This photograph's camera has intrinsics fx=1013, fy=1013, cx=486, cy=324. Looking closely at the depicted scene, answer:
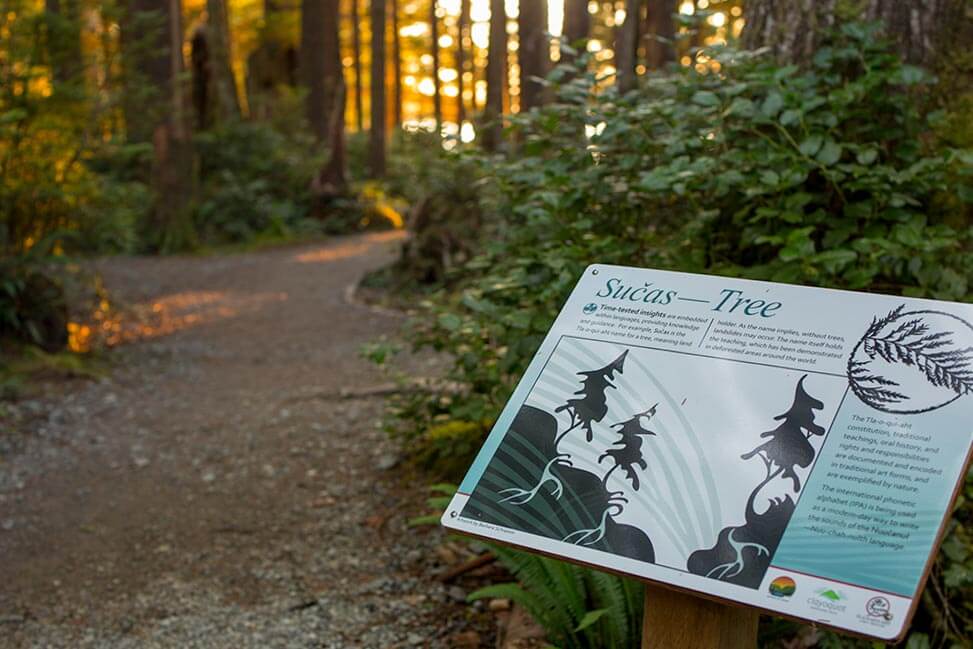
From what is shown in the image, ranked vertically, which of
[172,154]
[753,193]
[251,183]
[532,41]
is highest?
[532,41]

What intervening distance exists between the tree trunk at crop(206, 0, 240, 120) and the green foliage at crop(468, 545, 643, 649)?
51.7 ft

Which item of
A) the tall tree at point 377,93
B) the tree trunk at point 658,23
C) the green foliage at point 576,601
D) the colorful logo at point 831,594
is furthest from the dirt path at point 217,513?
the tall tree at point 377,93

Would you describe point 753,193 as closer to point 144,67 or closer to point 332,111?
point 144,67

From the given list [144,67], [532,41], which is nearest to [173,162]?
[144,67]

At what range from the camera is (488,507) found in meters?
2.35

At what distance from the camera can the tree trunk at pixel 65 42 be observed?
781 centimetres

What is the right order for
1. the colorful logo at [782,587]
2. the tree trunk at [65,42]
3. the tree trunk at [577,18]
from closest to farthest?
the colorful logo at [782,587] < the tree trunk at [65,42] < the tree trunk at [577,18]

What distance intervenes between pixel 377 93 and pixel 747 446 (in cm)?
1983

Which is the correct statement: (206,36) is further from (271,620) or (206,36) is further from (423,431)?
(271,620)

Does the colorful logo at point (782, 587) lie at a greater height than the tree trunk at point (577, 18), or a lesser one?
lesser

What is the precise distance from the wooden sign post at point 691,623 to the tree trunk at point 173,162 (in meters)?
12.0

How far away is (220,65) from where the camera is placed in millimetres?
21328

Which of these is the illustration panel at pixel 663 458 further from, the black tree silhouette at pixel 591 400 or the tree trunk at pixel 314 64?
the tree trunk at pixel 314 64

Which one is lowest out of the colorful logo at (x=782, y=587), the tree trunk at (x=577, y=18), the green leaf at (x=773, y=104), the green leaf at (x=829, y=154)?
the colorful logo at (x=782, y=587)
